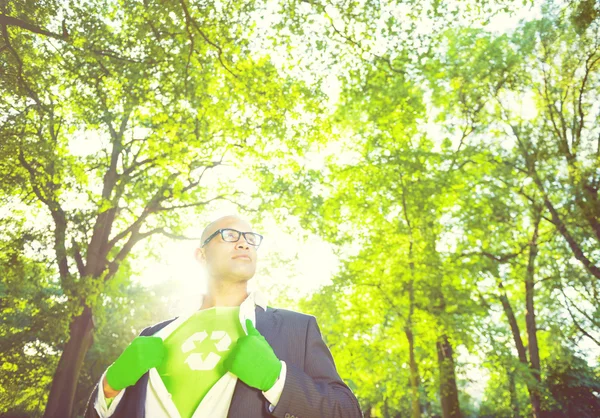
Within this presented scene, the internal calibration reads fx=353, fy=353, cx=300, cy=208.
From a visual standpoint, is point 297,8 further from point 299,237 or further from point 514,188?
point 514,188

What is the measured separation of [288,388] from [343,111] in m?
11.8

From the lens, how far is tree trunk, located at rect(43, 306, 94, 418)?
10.2m

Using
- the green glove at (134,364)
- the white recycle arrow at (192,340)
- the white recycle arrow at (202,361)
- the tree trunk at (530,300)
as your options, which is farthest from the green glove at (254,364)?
the tree trunk at (530,300)

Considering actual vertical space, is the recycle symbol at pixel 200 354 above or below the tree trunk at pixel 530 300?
below

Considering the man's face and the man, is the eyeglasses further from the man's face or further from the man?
the man

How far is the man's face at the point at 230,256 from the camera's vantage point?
2676mm

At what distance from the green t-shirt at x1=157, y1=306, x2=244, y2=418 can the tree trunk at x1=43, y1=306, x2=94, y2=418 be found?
11.0 meters

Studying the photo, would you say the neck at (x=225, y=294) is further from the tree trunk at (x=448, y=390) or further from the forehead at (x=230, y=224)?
the tree trunk at (x=448, y=390)

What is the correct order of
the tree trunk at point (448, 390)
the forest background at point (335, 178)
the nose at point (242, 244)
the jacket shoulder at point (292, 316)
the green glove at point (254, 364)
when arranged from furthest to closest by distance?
the tree trunk at point (448, 390) → the forest background at point (335, 178) → the nose at point (242, 244) → the jacket shoulder at point (292, 316) → the green glove at point (254, 364)

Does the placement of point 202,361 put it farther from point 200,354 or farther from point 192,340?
point 192,340

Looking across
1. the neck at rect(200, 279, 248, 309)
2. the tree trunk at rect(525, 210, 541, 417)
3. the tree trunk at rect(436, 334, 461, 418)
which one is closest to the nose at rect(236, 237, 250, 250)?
the neck at rect(200, 279, 248, 309)

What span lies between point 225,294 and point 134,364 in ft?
2.58

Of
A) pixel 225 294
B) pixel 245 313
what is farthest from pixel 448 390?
pixel 245 313

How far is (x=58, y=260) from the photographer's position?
10.1 m
